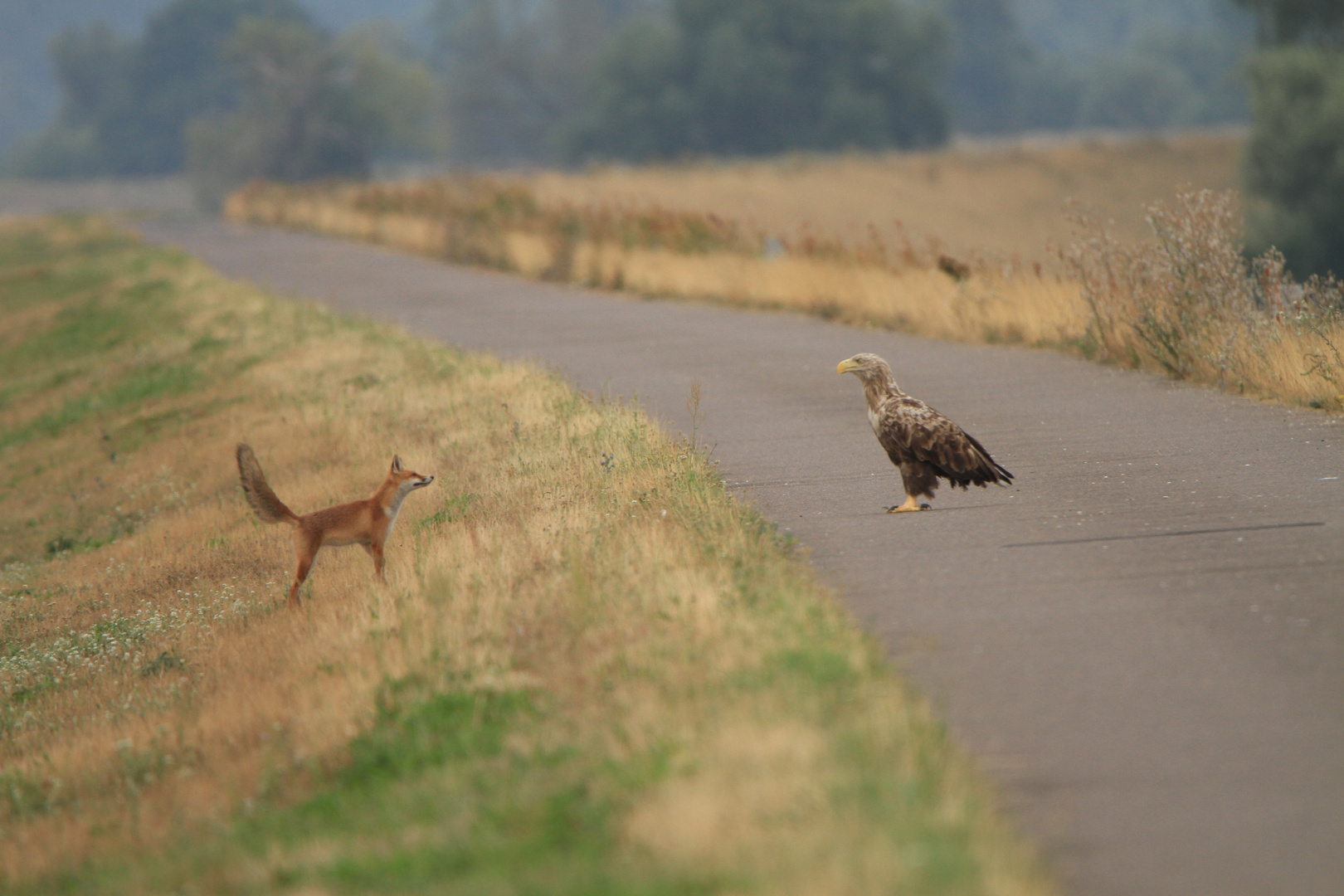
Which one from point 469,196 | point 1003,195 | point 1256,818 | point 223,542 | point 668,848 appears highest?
point 1003,195

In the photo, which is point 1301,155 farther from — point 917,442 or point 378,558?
point 378,558

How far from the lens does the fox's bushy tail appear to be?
992 cm

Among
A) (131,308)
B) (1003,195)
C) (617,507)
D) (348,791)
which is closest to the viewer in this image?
(348,791)

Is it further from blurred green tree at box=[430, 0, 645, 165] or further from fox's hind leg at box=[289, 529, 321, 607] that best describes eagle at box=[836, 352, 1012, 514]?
blurred green tree at box=[430, 0, 645, 165]

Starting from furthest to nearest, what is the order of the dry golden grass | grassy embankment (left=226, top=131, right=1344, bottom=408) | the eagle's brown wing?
the dry golden grass, grassy embankment (left=226, top=131, right=1344, bottom=408), the eagle's brown wing

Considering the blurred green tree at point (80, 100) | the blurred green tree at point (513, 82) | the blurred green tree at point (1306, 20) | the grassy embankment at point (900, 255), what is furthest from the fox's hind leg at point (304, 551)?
the blurred green tree at point (80, 100)

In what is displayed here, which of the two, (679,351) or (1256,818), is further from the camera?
(679,351)

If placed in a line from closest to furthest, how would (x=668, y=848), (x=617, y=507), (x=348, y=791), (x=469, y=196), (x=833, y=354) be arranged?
1. (x=668, y=848)
2. (x=348, y=791)
3. (x=617, y=507)
4. (x=833, y=354)
5. (x=469, y=196)

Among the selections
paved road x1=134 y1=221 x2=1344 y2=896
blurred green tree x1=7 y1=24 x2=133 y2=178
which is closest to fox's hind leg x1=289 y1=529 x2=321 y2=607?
paved road x1=134 y1=221 x2=1344 y2=896

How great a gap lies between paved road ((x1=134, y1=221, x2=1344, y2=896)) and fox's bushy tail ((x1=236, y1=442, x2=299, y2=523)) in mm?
3108

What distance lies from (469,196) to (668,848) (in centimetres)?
3719

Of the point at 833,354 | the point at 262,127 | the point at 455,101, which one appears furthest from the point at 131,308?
the point at 455,101

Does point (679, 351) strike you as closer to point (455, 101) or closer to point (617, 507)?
point (617, 507)

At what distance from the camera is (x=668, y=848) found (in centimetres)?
499
